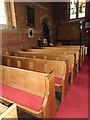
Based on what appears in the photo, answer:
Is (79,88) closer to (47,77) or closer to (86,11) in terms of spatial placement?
(47,77)

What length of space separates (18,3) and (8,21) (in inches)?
41.5

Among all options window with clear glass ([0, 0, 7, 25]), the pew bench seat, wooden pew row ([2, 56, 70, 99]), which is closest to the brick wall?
window with clear glass ([0, 0, 7, 25])

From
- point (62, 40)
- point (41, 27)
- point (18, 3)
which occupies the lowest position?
point (62, 40)

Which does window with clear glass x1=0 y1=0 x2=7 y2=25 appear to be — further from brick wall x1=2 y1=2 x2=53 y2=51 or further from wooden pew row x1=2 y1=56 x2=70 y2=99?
wooden pew row x1=2 y1=56 x2=70 y2=99

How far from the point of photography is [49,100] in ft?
5.92

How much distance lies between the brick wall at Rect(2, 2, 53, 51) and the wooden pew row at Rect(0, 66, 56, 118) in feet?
8.05

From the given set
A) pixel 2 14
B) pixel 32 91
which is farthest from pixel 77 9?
pixel 32 91

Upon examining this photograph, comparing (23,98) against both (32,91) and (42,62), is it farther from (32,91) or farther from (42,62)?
(42,62)

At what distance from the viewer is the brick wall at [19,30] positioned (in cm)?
461

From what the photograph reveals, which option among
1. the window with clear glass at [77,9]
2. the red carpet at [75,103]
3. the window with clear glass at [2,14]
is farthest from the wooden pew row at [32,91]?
the window with clear glass at [77,9]

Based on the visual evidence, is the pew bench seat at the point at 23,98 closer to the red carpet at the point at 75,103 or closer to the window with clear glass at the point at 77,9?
the red carpet at the point at 75,103

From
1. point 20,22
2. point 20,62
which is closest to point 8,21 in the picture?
point 20,22

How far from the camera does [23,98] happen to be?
195cm

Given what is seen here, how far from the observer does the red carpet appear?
2.11 meters
